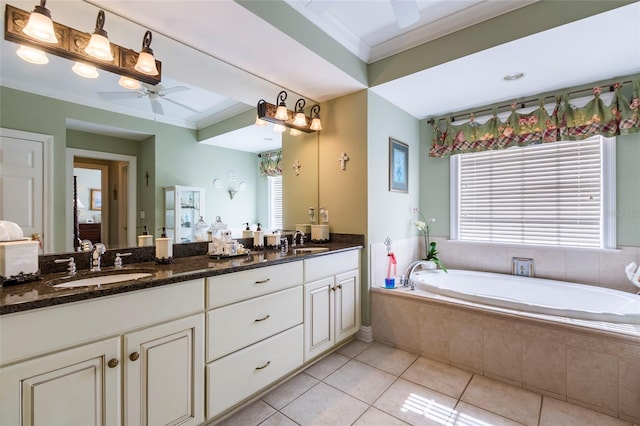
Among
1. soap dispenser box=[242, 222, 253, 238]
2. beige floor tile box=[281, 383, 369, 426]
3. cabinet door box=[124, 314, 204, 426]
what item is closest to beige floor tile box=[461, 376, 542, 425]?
beige floor tile box=[281, 383, 369, 426]

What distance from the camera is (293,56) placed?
207 cm

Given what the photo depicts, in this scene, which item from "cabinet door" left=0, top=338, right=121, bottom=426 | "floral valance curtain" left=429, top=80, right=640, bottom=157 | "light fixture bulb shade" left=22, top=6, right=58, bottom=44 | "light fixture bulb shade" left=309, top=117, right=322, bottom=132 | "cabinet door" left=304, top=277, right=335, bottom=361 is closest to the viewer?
"cabinet door" left=0, top=338, right=121, bottom=426

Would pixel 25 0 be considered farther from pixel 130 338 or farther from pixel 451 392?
pixel 451 392

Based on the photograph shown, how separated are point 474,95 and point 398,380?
2.66 metres

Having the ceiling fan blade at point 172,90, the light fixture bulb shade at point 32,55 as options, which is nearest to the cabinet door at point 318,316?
the ceiling fan blade at point 172,90

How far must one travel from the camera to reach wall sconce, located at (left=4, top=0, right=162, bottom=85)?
4.27ft

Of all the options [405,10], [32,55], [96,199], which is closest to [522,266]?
[405,10]

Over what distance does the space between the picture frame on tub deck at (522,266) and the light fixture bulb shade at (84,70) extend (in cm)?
374

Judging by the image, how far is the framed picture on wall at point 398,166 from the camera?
2.93 metres

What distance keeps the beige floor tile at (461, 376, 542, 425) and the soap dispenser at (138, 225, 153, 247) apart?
7.33 ft

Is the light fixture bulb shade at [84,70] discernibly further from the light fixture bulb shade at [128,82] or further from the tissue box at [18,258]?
the tissue box at [18,258]

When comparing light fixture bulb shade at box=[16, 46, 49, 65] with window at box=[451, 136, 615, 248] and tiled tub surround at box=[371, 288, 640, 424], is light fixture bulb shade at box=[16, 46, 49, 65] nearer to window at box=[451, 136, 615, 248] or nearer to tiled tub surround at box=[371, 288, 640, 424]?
tiled tub surround at box=[371, 288, 640, 424]

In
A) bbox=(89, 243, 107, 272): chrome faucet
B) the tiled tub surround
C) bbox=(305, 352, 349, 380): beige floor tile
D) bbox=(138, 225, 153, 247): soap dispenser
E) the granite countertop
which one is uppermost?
bbox=(138, 225, 153, 247): soap dispenser

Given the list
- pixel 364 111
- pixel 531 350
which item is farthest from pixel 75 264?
pixel 531 350
